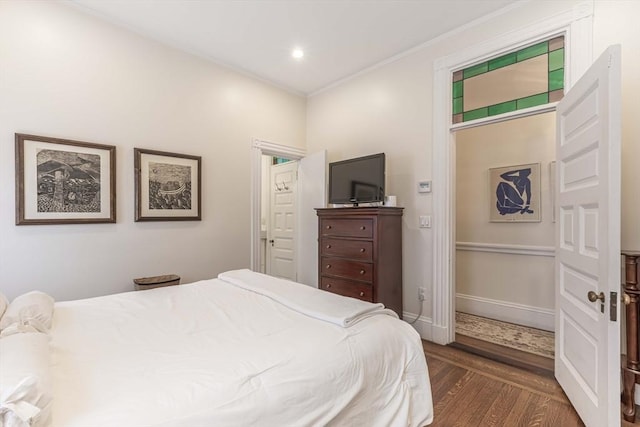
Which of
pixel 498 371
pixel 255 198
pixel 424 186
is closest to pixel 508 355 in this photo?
pixel 498 371

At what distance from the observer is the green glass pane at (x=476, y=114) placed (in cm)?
276

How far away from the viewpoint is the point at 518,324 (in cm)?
348

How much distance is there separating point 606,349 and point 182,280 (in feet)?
10.8

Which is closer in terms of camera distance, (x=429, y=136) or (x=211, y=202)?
(x=429, y=136)

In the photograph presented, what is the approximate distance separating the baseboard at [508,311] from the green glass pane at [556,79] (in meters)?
2.27

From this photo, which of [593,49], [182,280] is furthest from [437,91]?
[182,280]

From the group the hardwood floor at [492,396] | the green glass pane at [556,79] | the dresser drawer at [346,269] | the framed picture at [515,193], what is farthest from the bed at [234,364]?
the framed picture at [515,193]

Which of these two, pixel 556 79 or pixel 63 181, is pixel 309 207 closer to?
pixel 63 181

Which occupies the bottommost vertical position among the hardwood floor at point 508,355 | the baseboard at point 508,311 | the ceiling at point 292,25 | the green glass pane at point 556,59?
the hardwood floor at point 508,355

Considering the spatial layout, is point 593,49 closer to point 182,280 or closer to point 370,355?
point 370,355

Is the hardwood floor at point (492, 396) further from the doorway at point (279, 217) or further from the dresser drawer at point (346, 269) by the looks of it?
the doorway at point (279, 217)

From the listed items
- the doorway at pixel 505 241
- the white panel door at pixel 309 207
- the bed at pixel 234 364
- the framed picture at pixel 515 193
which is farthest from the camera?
the white panel door at pixel 309 207

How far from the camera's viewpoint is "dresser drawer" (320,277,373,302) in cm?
297

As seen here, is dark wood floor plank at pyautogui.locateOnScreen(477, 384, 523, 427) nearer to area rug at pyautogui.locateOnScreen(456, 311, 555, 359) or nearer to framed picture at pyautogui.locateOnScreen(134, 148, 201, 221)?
area rug at pyautogui.locateOnScreen(456, 311, 555, 359)
